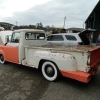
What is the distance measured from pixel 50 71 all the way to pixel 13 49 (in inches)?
79.7

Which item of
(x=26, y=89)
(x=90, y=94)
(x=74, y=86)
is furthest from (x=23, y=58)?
(x=90, y=94)

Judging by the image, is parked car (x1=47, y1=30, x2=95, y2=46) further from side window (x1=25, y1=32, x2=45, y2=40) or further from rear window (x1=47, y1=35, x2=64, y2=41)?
side window (x1=25, y1=32, x2=45, y2=40)

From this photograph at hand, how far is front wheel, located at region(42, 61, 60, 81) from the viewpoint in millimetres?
3824

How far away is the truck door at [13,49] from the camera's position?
4941 mm

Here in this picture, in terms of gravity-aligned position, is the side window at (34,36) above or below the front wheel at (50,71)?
above

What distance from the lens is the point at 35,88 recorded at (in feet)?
11.7

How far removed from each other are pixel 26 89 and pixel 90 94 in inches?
70.6

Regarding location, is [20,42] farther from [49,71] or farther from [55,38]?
[55,38]

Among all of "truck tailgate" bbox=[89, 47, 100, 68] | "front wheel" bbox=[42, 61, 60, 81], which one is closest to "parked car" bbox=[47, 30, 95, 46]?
"truck tailgate" bbox=[89, 47, 100, 68]

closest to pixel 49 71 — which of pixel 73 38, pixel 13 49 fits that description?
pixel 13 49

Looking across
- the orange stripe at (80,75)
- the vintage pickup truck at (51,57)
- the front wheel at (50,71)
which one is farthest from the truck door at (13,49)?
the orange stripe at (80,75)

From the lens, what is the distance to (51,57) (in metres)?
3.71

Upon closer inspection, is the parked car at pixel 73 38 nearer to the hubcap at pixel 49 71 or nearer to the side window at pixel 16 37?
the side window at pixel 16 37

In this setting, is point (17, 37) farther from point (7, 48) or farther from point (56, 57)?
point (56, 57)
